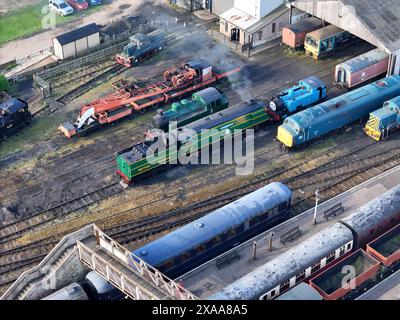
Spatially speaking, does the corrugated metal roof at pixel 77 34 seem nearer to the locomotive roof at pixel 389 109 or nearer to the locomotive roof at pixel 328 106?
the locomotive roof at pixel 328 106

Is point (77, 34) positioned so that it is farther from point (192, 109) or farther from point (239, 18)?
point (192, 109)

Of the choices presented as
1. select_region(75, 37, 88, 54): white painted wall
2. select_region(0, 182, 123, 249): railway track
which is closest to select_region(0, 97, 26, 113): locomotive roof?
select_region(0, 182, 123, 249): railway track

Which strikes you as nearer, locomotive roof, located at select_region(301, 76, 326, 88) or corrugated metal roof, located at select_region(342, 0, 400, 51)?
locomotive roof, located at select_region(301, 76, 326, 88)

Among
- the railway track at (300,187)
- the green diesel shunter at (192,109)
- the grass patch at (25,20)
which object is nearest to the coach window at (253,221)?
the railway track at (300,187)

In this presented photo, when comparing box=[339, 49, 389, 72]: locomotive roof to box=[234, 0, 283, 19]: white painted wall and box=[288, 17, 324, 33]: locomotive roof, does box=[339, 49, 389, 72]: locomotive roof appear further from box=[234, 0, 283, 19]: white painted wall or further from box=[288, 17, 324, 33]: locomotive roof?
box=[234, 0, 283, 19]: white painted wall

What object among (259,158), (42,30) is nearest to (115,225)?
(259,158)

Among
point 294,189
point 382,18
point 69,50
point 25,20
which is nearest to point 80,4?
point 25,20
